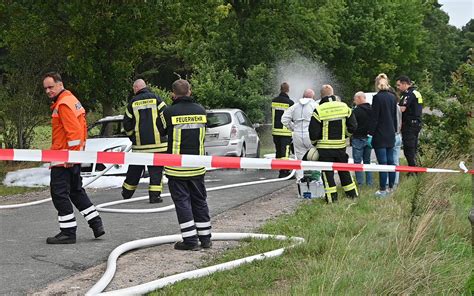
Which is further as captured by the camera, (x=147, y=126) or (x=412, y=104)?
(x=412, y=104)

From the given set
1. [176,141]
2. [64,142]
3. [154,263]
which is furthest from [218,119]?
[154,263]

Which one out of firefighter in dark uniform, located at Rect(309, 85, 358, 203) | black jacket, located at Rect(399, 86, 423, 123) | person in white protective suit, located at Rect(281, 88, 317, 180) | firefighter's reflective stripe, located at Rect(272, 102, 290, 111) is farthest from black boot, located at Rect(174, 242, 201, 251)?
firefighter's reflective stripe, located at Rect(272, 102, 290, 111)

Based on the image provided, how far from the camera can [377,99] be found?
11508 millimetres

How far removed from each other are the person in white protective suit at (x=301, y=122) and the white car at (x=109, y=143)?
287 cm

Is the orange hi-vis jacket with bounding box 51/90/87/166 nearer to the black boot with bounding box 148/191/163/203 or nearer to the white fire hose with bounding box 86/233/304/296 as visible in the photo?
the white fire hose with bounding box 86/233/304/296

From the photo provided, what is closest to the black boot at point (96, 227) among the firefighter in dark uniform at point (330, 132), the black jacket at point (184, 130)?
the black jacket at point (184, 130)

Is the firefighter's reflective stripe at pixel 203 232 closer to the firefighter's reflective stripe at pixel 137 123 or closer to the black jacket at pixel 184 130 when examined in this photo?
the black jacket at pixel 184 130

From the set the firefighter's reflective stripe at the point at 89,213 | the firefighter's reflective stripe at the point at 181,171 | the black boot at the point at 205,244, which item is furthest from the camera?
the firefighter's reflective stripe at the point at 89,213

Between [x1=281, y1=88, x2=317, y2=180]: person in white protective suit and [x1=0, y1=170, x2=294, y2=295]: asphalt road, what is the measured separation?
40.9 inches

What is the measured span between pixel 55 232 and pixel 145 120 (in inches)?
106

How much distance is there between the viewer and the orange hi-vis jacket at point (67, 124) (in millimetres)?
7668

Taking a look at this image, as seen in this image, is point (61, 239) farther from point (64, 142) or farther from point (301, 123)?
point (301, 123)

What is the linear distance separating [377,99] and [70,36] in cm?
924

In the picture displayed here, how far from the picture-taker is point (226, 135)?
1755 centimetres
